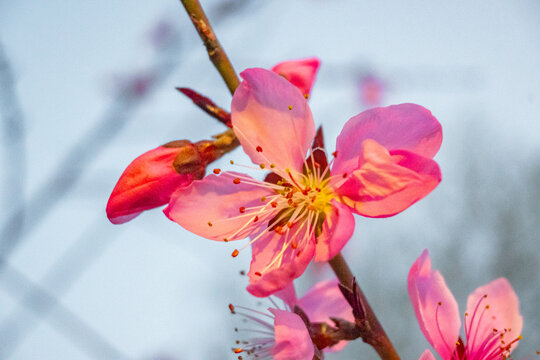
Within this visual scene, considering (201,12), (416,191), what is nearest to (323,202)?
(416,191)

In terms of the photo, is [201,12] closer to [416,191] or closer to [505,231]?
A: [416,191]

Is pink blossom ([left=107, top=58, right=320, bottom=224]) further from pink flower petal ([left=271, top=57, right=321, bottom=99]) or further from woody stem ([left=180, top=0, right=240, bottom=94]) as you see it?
pink flower petal ([left=271, top=57, right=321, bottom=99])

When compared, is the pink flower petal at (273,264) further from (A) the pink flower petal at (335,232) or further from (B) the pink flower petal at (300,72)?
(B) the pink flower petal at (300,72)

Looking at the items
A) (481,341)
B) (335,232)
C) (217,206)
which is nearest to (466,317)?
(481,341)

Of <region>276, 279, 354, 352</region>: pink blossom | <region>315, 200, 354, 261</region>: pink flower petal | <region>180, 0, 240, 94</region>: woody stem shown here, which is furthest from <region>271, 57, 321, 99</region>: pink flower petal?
<region>276, 279, 354, 352</region>: pink blossom

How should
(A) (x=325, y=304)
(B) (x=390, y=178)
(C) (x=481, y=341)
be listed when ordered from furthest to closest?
(A) (x=325, y=304)
(C) (x=481, y=341)
(B) (x=390, y=178)

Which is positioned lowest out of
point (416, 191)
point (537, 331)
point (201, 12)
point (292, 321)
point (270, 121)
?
point (537, 331)

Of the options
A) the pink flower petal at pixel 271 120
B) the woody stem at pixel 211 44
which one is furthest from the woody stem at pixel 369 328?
the woody stem at pixel 211 44

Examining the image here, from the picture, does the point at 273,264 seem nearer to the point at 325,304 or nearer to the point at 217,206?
the point at 217,206
